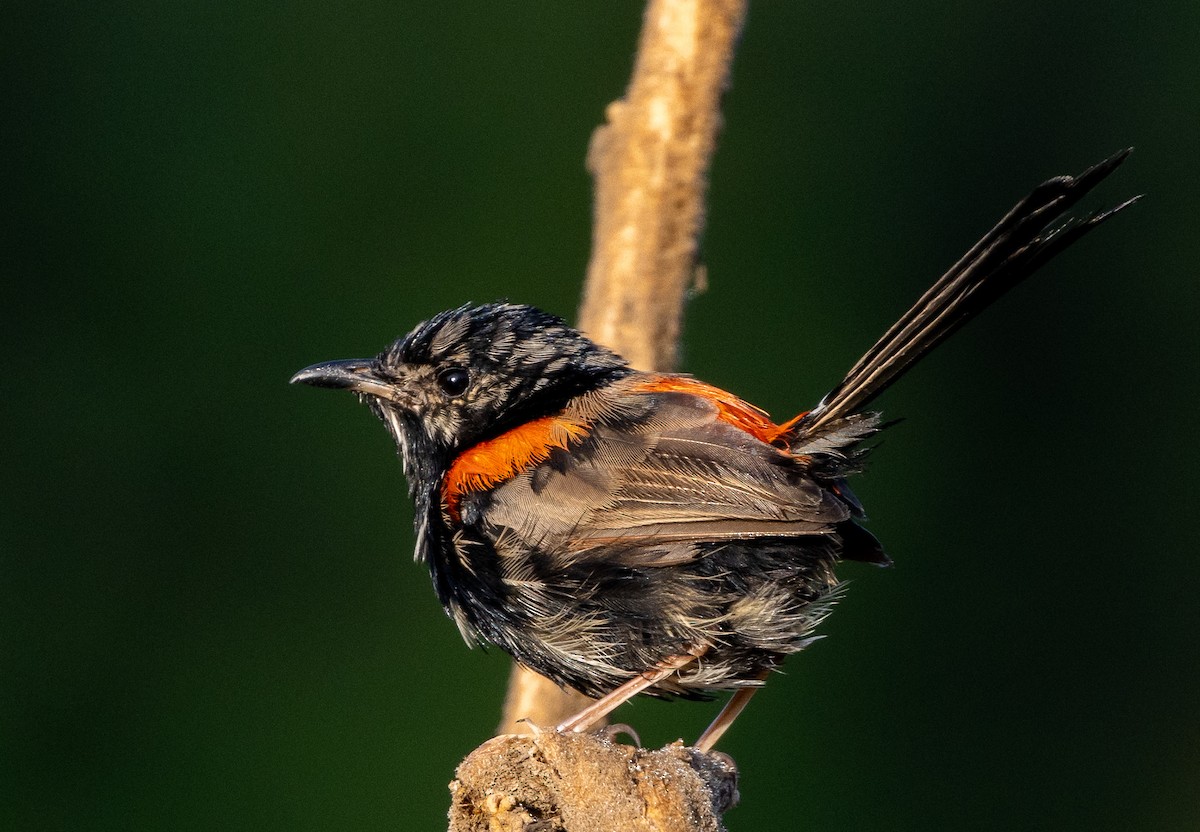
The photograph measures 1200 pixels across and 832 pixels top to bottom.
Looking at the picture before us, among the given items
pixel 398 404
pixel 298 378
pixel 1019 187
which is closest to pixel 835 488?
pixel 398 404

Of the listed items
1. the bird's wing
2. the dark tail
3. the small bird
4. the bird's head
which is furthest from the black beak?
the dark tail

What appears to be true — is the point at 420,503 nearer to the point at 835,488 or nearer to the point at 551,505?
Answer: the point at 551,505

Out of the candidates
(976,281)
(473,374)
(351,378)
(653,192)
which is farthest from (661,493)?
(653,192)

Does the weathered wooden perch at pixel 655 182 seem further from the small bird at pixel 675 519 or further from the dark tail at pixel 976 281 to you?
the dark tail at pixel 976 281

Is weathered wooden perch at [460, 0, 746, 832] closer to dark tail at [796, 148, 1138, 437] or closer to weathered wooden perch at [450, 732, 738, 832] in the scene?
dark tail at [796, 148, 1138, 437]

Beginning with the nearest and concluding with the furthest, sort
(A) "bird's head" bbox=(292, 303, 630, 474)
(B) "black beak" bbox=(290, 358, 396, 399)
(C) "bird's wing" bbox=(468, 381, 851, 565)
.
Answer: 1. (C) "bird's wing" bbox=(468, 381, 851, 565)
2. (A) "bird's head" bbox=(292, 303, 630, 474)
3. (B) "black beak" bbox=(290, 358, 396, 399)

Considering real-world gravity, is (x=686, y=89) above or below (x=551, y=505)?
above

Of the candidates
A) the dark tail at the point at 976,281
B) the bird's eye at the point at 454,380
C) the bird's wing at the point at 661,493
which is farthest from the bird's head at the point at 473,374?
the dark tail at the point at 976,281
